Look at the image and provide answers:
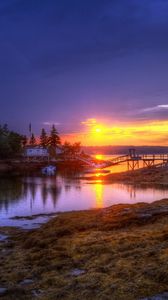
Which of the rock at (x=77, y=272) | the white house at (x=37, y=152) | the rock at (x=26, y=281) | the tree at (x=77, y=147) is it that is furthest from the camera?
Result: the tree at (x=77, y=147)

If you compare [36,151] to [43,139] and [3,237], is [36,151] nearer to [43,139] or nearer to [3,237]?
[43,139]

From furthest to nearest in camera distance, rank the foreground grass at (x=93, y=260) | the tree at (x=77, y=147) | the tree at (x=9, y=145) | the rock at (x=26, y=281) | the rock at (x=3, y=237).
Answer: the tree at (x=77, y=147) < the tree at (x=9, y=145) < the rock at (x=3, y=237) < the rock at (x=26, y=281) < the foreground grass at (x=93, y=260)

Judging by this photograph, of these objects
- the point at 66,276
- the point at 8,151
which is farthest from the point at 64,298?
the point at 8,151

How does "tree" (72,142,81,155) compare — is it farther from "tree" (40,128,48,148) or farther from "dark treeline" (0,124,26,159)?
"dark treeline" (0,124,26,159)

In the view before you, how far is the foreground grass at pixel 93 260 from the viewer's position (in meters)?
9.27

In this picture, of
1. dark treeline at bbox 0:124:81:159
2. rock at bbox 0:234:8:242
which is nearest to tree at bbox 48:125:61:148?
dark treeline at bbox 0:124:81:159

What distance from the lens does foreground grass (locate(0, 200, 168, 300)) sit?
9269 mm

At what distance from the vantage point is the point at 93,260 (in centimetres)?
1205

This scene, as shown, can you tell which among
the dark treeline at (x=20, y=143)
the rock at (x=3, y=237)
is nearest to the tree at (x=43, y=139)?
the dark treeline at (x=20, y=143)

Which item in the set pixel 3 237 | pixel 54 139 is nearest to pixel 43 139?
pixel 54 139

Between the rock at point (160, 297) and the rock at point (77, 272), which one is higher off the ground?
the rock at point (160, 297)

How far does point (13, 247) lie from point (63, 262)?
192 inches

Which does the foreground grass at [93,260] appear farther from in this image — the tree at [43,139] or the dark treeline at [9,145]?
the tree at [43,139]

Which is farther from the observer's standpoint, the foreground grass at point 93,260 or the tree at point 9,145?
the tree at point 9,145
